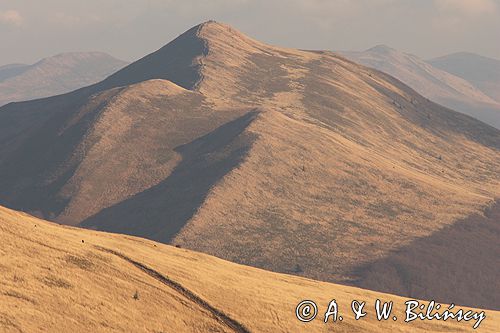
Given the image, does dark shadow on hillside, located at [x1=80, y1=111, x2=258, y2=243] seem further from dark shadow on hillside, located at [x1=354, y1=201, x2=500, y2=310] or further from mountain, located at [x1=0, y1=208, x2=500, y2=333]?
mountain, located at [x1=0, y1=208, x2=500, y2=333]

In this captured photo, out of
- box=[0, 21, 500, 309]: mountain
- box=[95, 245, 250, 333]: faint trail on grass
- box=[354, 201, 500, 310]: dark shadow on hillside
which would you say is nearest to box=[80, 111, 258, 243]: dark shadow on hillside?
box=[0, 21, 500, 309]: mountain

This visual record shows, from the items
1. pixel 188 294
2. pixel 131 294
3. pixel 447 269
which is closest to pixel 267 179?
pixel 447 269

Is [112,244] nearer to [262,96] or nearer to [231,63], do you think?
[262,96]

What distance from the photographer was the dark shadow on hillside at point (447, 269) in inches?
3442

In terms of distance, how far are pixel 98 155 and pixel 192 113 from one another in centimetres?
2488

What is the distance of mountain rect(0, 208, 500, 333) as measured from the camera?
111 feet

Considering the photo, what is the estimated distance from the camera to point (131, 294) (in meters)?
37.4
